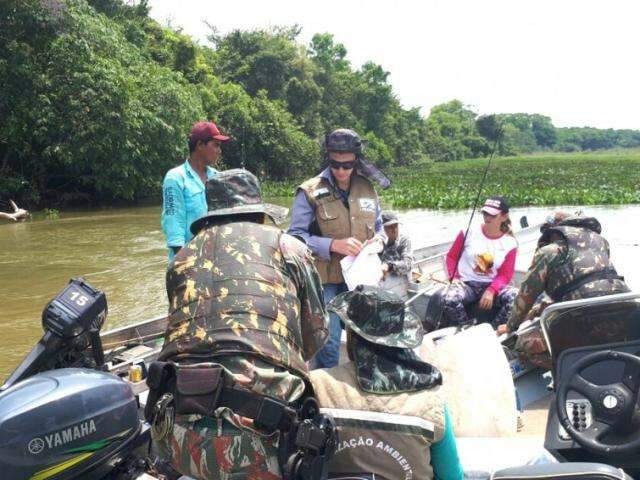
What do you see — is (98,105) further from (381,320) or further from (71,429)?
(381,320)

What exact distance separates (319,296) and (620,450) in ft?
3.63

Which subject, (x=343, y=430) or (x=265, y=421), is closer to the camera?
(x=265, y=421)

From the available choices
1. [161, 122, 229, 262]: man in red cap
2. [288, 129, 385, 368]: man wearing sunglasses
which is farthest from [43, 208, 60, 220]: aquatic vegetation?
[288, 129, 385, 368]: man wearing sunglasses

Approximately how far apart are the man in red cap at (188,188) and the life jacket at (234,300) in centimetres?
172

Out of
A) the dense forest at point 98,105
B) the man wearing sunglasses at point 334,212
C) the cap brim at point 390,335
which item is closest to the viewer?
the cap brim at point 390,335

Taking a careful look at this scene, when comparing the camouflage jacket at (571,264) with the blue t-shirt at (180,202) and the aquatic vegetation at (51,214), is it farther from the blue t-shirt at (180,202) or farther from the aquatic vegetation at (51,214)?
the aquatic vegetation at (51,214)

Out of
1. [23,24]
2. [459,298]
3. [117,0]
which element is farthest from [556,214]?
[117,0]

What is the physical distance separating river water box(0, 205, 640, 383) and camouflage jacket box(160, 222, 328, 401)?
12.1 feet

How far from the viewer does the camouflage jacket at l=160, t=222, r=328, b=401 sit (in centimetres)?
182

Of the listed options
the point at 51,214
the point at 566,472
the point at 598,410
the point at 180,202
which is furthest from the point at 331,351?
the point at 51,214

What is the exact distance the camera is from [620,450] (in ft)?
6.53

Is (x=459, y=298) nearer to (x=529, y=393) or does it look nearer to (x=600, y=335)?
(x=529, y=393)

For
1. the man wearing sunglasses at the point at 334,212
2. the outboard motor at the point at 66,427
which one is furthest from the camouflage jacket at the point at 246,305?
the man wearing sunglasses at the point at 334,212

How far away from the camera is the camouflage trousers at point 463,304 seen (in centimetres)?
463
